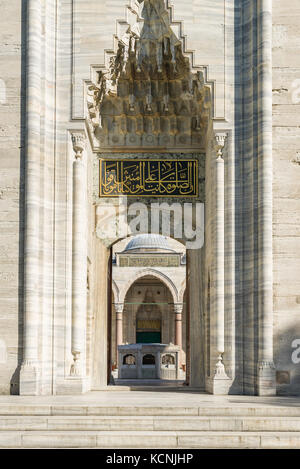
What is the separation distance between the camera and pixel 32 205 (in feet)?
31.1

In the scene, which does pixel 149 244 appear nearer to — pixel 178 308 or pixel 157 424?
pixel 178 308

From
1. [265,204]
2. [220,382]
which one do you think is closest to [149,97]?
[265,204]

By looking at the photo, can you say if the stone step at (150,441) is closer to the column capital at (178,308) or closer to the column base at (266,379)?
the column base at (266,379)

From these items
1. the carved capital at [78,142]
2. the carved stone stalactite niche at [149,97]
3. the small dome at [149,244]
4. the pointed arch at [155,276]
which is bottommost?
the pointed arch at [155,276]

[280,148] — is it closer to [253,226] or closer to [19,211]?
[253,226]

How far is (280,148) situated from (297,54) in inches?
58.9

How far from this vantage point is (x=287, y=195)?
9703mm

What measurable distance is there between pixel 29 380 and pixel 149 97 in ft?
17.7

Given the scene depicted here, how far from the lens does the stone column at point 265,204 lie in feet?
A: 30.0

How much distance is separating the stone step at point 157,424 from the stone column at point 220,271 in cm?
246

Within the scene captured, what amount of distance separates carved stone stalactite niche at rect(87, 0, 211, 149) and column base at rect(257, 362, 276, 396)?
13.5 feet

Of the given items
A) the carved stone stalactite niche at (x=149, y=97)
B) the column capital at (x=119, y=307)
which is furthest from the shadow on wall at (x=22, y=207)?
the column capital at (x=119, y=307)
